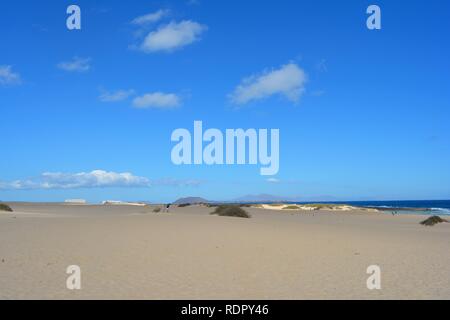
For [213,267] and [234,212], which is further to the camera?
[234,212]

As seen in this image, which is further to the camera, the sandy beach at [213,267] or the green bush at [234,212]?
the green bush at [234,212]

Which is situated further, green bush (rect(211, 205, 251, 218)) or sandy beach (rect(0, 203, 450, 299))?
green bush (rect(211, 205, 251, 218))

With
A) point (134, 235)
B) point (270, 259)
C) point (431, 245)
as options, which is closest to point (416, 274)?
point (270, 259)

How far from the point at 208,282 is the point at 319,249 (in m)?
8.28

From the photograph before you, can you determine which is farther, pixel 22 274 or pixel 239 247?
pixel 239 247

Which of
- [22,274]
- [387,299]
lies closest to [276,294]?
[387,299]

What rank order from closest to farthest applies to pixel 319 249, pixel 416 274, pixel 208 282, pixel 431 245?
1. pixel 208 282
2. pixel 416 274
3. pixel 319 249
4. pixel 431 245

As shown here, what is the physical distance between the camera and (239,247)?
1866 centimetres

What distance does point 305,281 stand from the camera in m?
11.7
